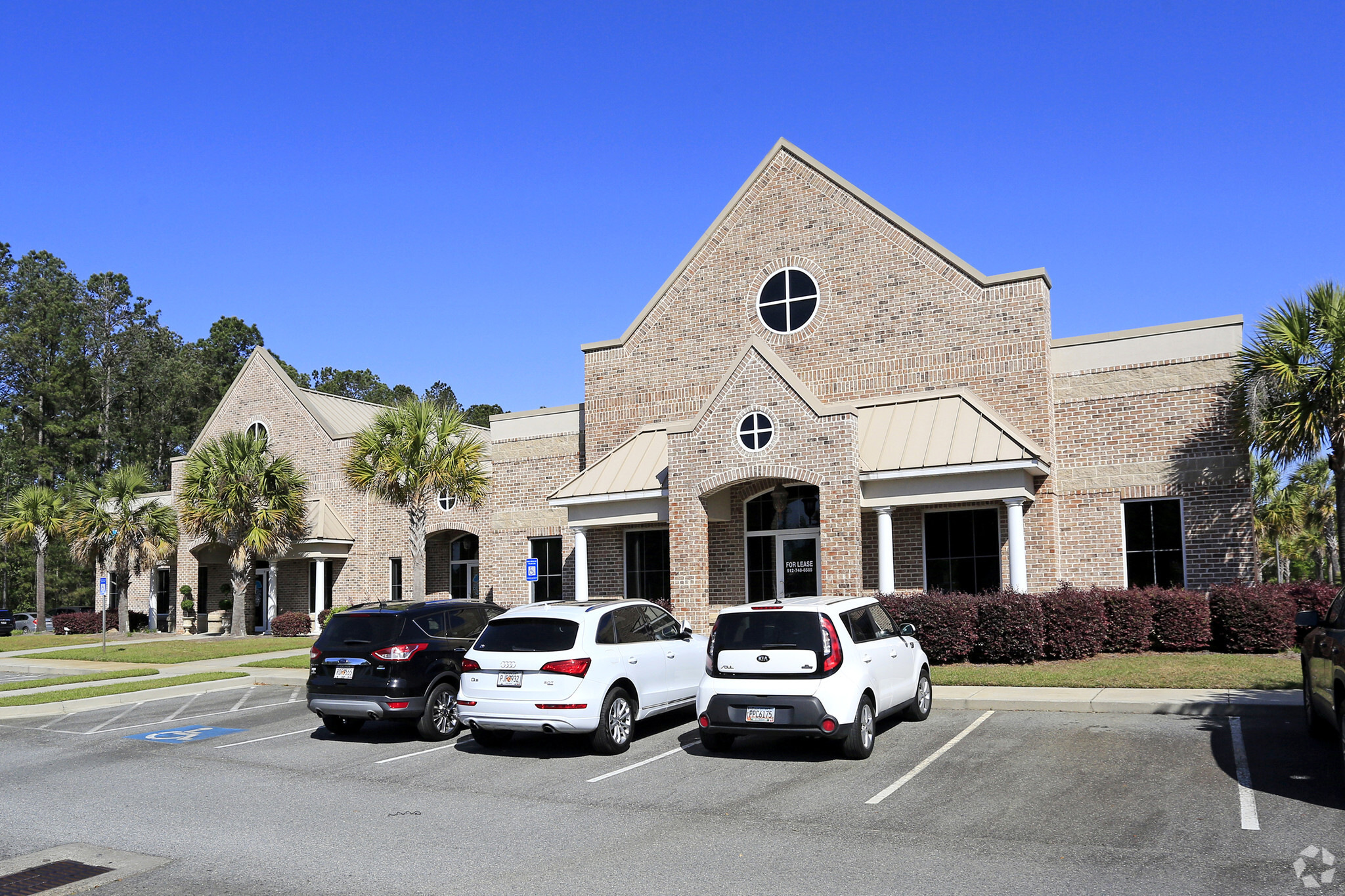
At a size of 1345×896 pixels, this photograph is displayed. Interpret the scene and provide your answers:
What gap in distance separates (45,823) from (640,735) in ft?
20.4

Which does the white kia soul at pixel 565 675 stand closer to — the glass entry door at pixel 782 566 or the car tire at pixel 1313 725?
the car tire at pixel 1313 725

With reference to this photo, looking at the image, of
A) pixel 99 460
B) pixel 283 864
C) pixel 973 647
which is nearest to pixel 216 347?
pixel 99 460

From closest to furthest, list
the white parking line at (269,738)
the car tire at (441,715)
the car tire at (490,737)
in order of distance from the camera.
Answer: the car tire at (490,737)
the car tire at (441,715)
the white parking line at (269,738)

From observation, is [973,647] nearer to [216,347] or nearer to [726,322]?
[726,322]

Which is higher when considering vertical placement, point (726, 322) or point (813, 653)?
point (726, 322)

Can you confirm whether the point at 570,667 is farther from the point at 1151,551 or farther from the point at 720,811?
the point at 1151,551

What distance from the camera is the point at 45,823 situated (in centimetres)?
867

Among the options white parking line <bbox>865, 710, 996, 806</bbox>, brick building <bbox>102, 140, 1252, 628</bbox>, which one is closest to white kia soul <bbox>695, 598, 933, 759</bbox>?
white parking line <bbox>865, 710, 996, 806</bbox>

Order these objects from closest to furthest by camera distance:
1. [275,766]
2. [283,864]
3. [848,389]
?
[283,864], [275,766], [848,389]

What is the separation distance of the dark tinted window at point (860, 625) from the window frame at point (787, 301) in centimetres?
1280

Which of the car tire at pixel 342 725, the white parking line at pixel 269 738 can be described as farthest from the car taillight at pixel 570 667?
the white parking line at pixel 269 738

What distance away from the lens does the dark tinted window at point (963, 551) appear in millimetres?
20328

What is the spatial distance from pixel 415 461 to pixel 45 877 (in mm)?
17691

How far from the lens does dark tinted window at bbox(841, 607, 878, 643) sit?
10.7m
